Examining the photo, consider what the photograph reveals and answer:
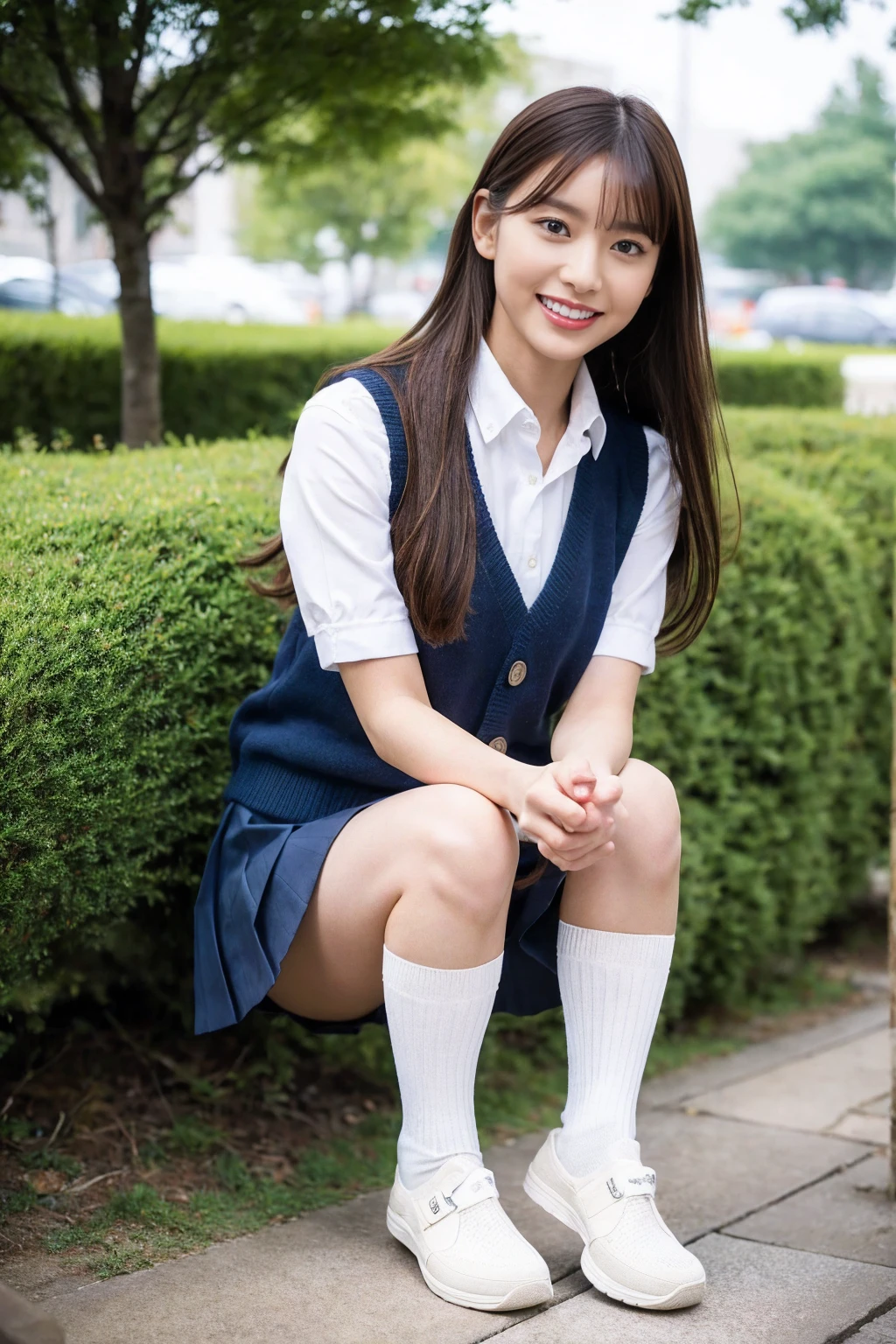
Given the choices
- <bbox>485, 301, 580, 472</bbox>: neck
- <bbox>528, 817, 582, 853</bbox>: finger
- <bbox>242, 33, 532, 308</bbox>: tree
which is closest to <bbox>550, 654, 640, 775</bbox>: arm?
<bbox>528, 817, 582, 853</bbox>: finger

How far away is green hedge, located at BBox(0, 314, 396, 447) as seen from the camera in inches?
189

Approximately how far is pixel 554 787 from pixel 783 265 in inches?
1998

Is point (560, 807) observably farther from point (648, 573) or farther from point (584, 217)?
point (584, 217)

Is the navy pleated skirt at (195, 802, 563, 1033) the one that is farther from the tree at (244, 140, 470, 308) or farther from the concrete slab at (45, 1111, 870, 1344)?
the tree at (244, 140, 470, 308)

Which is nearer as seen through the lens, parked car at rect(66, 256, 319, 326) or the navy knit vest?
the navy knit vest

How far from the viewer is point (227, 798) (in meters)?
2.21

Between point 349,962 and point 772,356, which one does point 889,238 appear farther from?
point 349,962

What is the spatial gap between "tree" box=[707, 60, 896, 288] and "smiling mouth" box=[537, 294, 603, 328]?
150 feet

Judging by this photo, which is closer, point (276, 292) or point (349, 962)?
point (349, 962)

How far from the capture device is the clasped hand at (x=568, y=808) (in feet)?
5.87

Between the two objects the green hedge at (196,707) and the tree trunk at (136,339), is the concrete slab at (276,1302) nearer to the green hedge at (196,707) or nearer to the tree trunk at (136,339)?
the green hedge at (196,707)

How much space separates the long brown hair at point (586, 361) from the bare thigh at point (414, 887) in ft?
0.92

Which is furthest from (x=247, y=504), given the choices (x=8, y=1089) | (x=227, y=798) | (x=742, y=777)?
(x=742, y=777)

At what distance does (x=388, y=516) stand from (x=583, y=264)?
447 millimetres
